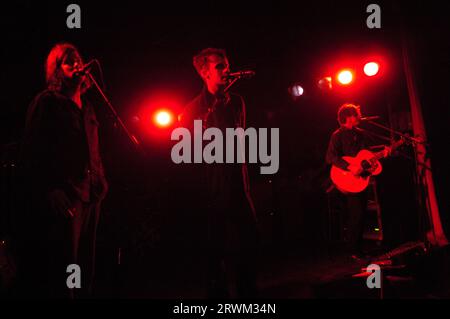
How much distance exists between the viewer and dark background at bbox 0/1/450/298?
160 inches

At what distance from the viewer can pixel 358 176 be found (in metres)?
4.43

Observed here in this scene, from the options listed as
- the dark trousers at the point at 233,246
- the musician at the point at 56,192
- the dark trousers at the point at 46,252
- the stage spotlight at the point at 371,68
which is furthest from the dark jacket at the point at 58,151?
the stage spotlight at the point at 371,68

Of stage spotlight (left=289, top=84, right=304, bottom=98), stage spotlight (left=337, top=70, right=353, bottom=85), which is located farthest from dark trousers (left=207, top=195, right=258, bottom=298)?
stage spotlight (left=289, top=84, right=304, bottom=98)

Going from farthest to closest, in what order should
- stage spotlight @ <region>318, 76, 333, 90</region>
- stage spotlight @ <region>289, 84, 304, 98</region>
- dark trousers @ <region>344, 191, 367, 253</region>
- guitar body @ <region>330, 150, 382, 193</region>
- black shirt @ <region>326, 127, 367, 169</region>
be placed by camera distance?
stage spotlight @ <region>289, 84, 304, 98</region> → stage spotlight @ <region>318, 76, 333, 90</region> → black shirt @ <region>326, 127, 367, 169</region> → guitar body @ <region>330, 150, 382, 193</region> → dark trousers @ <region>344, 191, 367, 253</region>

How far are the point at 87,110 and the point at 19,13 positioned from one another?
245cm

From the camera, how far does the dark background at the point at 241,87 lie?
4.07 meters

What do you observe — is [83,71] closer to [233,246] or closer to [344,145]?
[233,246]

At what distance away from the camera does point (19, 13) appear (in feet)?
13.5

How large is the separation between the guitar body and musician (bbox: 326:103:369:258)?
0.06m

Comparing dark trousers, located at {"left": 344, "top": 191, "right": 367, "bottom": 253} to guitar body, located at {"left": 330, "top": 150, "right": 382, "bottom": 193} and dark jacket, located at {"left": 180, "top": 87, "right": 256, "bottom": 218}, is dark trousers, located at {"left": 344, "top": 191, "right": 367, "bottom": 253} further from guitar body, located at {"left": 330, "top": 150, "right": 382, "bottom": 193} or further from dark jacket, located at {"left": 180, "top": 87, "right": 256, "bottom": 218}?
dark jacket, located at {"left": 180, "top": 87, "right": 256, "bottom": 218}

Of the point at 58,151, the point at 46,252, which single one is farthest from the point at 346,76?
the point at 46,252

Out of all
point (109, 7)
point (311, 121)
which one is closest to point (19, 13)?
point (109, 7)

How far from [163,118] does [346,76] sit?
10.2 ft
